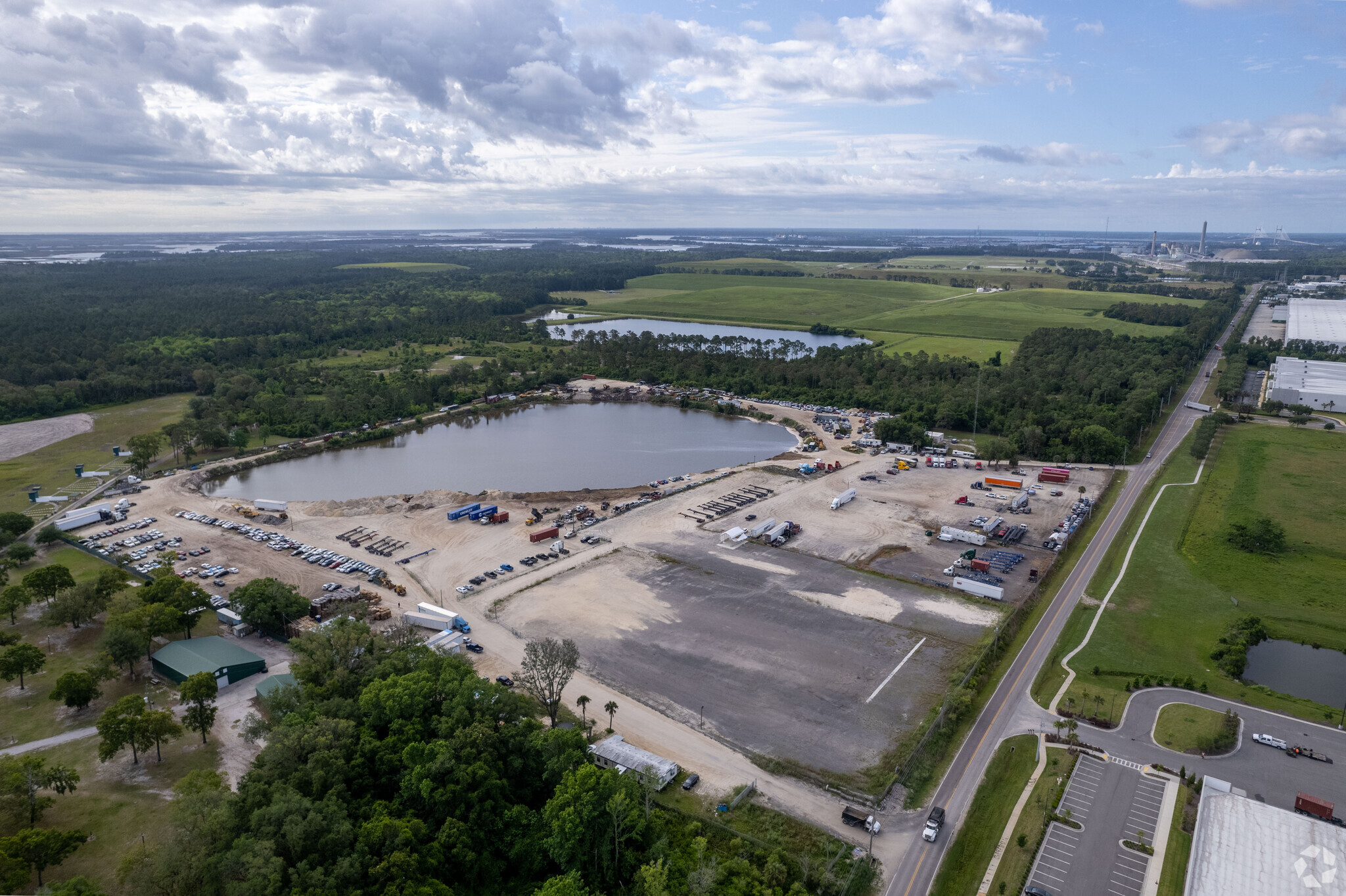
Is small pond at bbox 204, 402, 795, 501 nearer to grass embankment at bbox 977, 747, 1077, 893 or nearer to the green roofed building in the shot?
the green roofed building

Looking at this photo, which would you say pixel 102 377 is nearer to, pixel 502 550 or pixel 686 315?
pixel 502 550

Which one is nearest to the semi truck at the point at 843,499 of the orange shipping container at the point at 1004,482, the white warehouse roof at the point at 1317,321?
the orange shipping container at the point at 1004,482

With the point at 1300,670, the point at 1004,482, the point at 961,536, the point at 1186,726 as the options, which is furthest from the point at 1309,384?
the point at 1186,726

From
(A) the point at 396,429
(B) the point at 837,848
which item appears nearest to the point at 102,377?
(A) the point at 396,429

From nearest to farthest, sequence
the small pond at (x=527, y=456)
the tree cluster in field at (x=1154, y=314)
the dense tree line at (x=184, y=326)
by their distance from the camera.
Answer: the small pond at (x=527, y=456)
the dense tree line at (x=184, y=326)
the tree cluster in field at (x=1154, y=314)

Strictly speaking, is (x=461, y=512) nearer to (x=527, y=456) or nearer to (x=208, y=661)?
(x=527, y=456)

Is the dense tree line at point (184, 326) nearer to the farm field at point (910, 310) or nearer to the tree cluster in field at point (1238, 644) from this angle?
the farm field at point (910, 310)
